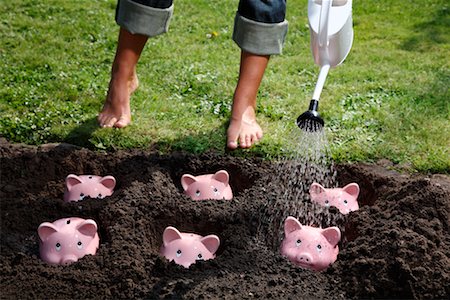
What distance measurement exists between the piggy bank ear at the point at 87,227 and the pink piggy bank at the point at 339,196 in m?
0.98

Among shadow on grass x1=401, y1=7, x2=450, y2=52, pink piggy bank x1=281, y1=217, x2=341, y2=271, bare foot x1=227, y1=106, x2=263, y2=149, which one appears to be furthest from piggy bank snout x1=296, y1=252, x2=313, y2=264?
shadow on grass x1=401, y1=7, x2=450, y2=52

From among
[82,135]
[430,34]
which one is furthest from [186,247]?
[430,34]

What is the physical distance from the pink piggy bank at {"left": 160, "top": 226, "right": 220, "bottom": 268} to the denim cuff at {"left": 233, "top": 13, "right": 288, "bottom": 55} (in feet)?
3.94

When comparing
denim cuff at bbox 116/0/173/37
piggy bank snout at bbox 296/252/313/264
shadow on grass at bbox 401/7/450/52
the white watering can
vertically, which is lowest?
shadow on grass at bbox 401/7/450/52

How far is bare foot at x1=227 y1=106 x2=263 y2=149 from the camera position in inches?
158

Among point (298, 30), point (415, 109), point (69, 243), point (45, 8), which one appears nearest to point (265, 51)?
point (415, 109)

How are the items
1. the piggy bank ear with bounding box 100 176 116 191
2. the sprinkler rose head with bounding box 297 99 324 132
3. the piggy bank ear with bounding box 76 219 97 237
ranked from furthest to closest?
1. the piggy bank ear with bounding box 100 176 116 191
2. the piggy bank ear with bounding box 76 219 97 237
3. the sprinkler rose head with bounding box 297 99 324 132

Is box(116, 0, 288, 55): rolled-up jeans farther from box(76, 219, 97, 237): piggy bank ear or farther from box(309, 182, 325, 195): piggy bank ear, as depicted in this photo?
box(76, 219, 97, 237): piggy bank ear

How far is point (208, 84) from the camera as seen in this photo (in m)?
4.95

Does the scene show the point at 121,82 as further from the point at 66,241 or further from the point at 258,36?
the point at 66,241

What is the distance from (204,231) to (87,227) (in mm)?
524

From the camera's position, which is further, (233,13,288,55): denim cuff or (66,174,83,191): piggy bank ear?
(233,13,288,55): denim cuff

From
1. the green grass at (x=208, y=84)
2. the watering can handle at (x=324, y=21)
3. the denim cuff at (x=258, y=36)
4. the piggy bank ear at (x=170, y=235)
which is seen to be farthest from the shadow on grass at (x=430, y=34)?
the piggy bank ear at (x=170, y=235)

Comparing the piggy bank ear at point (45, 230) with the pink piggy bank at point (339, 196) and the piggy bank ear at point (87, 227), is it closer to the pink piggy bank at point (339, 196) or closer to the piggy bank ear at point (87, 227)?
the piggy bank ear at point (87, 227)
